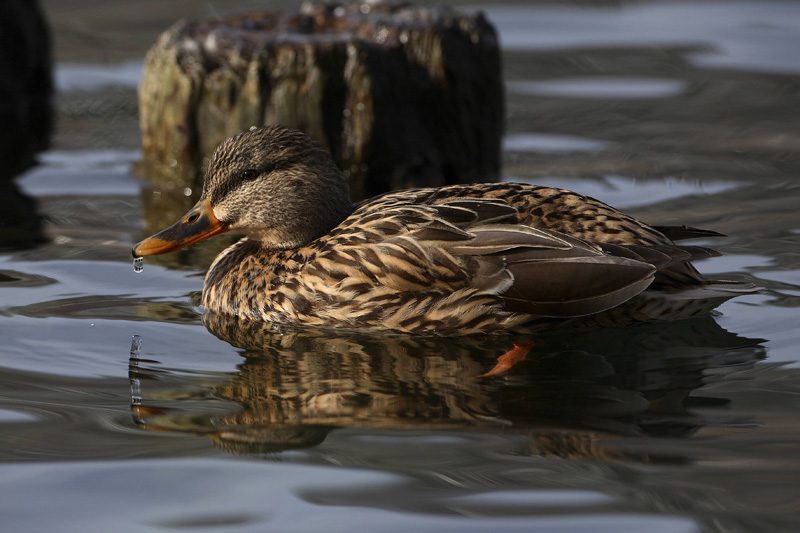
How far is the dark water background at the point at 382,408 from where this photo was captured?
4.16 metres

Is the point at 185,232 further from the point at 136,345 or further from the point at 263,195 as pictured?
the point at 136,345

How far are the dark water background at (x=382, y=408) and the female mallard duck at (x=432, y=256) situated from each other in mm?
169

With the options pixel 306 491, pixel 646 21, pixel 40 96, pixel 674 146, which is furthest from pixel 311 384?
pixel 646 21

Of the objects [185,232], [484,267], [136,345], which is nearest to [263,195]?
[185,232]

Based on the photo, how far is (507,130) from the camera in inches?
472

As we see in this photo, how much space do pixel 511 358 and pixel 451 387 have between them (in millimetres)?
484

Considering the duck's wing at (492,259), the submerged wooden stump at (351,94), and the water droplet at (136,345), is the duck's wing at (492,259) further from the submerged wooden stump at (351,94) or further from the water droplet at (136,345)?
the submerged wooden stump at (351,94)

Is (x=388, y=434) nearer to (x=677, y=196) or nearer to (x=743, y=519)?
(x=743, y=519)

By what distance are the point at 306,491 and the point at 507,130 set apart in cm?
813

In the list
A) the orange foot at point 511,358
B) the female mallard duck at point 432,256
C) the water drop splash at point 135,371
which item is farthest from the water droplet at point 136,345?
the orange foot at point 511,358

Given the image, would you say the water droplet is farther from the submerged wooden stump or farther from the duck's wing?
the submerged wooden stump

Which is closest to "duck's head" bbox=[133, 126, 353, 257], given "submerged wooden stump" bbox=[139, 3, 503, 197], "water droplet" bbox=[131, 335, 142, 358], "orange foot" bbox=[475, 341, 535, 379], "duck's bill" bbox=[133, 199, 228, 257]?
"duck's bill" bbox=[133, 199, 228, 257]

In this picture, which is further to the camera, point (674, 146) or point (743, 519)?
point (674, 146)

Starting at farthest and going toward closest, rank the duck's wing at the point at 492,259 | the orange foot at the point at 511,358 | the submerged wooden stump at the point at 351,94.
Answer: the submerged wooden stump at the point at 351,94, the duck's wing at the point at 492,259, the orange foot at the point at 511,358
